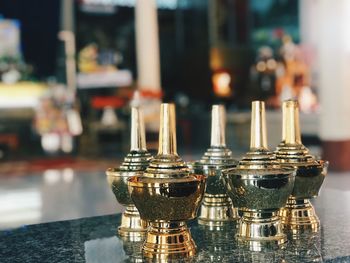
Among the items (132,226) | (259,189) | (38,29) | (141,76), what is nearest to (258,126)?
(259,189)

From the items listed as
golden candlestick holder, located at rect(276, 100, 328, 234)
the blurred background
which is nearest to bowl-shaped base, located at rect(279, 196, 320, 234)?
golden candlestick holder, located at rect(276, 100, 328, 234)

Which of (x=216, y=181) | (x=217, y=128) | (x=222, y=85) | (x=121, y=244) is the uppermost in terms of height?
(x=222, y=85)

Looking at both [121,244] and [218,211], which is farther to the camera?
[218,211]

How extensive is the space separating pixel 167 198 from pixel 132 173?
24 centimetres

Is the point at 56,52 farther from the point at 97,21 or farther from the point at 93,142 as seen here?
the point at 93,142

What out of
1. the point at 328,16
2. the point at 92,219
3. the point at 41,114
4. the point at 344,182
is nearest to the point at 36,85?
the point at 41,114

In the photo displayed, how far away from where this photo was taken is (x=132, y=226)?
3.86 ft

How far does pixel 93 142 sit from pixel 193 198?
23.2ft

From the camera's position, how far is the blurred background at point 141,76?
7.23m

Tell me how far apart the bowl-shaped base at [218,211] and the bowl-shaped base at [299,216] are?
0.12 m

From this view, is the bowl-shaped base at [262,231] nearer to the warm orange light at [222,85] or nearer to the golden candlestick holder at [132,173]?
the golden candlestick holder at [132,173]

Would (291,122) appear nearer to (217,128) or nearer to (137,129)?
(217,128)

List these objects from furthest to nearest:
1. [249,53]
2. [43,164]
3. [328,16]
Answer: [249,53], [43,164], [328,16]

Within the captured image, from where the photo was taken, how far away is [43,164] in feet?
23.2
